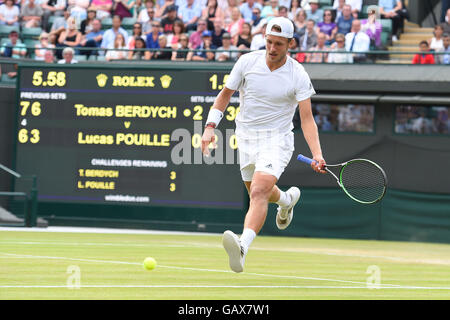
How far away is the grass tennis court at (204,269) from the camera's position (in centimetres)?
870

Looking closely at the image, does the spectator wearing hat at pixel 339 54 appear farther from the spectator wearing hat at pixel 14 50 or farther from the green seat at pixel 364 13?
the spectator wearing hat at pixel 14 50

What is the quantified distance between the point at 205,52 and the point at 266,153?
11470 millimetres

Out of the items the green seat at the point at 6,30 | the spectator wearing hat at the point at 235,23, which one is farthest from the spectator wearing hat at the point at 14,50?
the spectator wearing hat at the point at 235,23

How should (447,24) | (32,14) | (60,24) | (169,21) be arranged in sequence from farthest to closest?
(32,14), (60,24), (169,21), (447,24)

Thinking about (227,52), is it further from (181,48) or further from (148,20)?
(148,20)

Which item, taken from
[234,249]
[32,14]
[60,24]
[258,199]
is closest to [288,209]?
[258,199]

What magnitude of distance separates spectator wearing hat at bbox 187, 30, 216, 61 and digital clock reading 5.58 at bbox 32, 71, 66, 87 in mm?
2771

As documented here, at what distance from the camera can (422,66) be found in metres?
19.9

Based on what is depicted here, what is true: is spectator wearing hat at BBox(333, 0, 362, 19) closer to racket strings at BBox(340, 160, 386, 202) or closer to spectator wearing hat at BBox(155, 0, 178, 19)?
spectator wearing hat at BBox(155, 0, 178, 19)

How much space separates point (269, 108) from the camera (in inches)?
393

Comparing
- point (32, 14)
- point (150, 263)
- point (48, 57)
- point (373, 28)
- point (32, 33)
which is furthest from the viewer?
point (32, 14)
